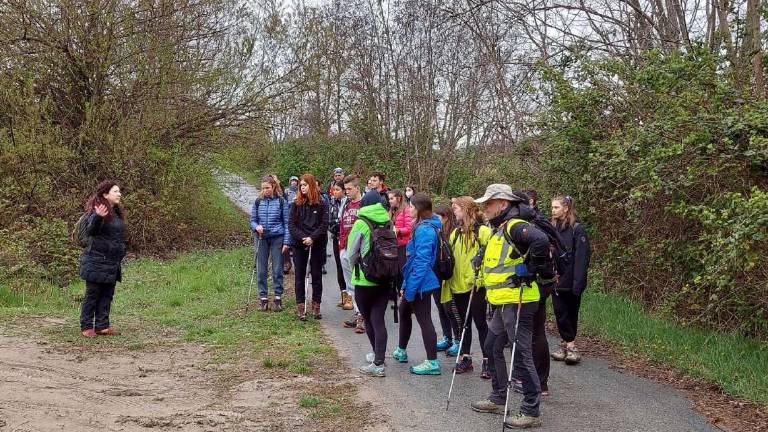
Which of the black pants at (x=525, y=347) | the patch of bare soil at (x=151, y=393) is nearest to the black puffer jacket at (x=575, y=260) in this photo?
the black pants at (x=525, y=347)

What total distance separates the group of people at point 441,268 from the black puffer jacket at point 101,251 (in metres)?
0.01

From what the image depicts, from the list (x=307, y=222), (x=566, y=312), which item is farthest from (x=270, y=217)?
(x=566, y=312)

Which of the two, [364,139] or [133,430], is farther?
[364,139]

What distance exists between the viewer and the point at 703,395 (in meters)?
6.60

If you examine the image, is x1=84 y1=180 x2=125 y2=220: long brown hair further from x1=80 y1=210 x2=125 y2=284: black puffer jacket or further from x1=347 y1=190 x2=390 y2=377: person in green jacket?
x1=347 y1=190 x2=390 y2=377: person in green jacket

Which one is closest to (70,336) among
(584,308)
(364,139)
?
(584,308)

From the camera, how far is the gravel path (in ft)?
19.0

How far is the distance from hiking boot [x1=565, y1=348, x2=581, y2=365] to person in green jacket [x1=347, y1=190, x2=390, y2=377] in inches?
82.2

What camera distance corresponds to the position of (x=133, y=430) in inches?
217

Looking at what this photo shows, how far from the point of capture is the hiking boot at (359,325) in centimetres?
939

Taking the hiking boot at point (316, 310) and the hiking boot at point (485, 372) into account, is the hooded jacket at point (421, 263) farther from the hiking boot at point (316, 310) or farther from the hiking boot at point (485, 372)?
the hiking boot at point (316, 310)

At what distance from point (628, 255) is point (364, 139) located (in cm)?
1764

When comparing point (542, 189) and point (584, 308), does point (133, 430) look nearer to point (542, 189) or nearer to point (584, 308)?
point (584, 308)

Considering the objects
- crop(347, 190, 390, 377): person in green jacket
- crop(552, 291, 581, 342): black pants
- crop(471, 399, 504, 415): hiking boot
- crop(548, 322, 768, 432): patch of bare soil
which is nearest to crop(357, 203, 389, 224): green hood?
crop(347, 190, 390, 377): person in green jacket
